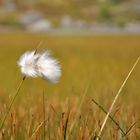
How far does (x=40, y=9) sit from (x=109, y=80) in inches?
2463

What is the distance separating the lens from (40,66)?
2002 mm

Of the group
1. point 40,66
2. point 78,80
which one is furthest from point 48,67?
point 78,80

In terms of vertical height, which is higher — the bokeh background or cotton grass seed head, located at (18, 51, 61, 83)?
cotton grass seed head, located at (18, 51, 61, 83)

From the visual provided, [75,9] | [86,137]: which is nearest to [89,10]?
[75,9]

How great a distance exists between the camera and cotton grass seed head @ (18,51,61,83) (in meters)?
1.95

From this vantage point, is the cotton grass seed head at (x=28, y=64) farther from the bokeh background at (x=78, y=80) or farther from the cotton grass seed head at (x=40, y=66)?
the bokeh background at (x=78, y=80)

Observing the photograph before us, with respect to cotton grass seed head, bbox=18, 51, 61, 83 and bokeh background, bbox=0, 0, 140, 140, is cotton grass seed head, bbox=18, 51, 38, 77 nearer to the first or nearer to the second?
cotton grass seed head, bbox=18, 51, 61, 83

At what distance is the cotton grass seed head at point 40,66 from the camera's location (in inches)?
76.6

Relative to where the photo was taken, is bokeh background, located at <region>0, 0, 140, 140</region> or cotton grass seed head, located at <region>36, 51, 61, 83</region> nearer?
cotton grass seed head, located at <region>36, 51, 61, 83</region>

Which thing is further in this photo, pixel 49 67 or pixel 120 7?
pixel 120 7

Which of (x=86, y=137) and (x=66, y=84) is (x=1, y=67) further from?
(x=86, y=137)

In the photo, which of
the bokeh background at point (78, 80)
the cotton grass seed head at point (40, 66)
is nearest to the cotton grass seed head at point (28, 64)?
the cotton grass seed head at point (40, 66)

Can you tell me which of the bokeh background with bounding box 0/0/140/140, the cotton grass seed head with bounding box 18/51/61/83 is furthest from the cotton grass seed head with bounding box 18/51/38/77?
the bokeh background with bounding box 0/0/140/140

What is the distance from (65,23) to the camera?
2189 inches
